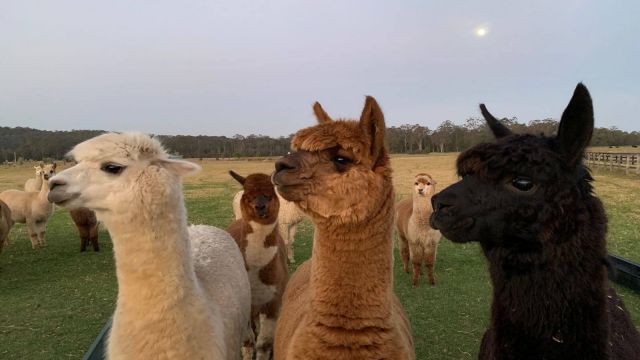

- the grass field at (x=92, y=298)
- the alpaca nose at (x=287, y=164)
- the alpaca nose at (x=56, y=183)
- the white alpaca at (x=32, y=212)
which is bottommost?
the grass field at (x=92, y=298)

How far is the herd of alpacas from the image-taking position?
68.2 inches

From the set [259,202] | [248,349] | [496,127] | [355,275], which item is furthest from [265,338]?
[496,127]

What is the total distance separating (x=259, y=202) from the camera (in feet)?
13.5

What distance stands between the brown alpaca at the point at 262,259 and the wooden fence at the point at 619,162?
921 inches

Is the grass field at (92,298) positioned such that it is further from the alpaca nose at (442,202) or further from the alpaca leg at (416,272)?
the alpaca nose at (442,202)

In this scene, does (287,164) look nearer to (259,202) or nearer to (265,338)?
(259,202)

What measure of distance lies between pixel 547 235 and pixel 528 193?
0.20 meters

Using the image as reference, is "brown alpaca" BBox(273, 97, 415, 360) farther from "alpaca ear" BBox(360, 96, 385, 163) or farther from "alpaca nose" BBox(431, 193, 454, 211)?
"alpaca nose" BBox(431, 193, 454, 211)

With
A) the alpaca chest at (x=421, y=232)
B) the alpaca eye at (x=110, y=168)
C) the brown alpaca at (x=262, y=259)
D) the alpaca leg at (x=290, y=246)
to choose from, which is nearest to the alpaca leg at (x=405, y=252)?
the alpaca chest at (x=421, y=232)

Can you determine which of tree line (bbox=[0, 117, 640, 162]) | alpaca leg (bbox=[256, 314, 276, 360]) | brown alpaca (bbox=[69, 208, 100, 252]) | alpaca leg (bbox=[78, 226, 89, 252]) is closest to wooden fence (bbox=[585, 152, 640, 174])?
tree line (bbox=[0, 117, 640, 162])

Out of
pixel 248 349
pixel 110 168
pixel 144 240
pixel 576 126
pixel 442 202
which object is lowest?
pixel 248 349

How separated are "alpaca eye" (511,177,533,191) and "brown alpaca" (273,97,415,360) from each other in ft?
1.90

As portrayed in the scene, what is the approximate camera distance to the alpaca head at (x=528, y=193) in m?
1.71

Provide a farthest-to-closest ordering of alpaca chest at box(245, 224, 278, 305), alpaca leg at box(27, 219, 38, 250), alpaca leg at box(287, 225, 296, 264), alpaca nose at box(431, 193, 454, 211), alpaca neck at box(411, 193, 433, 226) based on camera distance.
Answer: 1. alpaca leg at box(27, 219, 38, 250)
2. alpaca leg at box(287, 225, 296, 264)
3. alpaca neck at box(411, 193, 433, 226)
4. alpaca chest at box(245, 224, 278, 305)
5. alpaca nose at box(431, 193, 454, 211)
